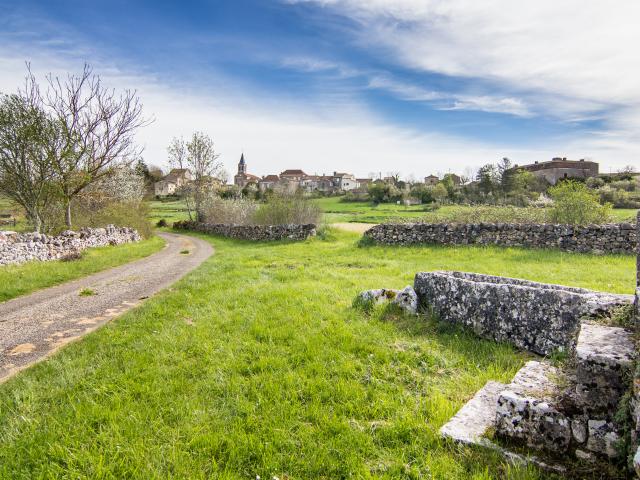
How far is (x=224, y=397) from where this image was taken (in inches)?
146

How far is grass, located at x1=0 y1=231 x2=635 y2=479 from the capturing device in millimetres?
2793

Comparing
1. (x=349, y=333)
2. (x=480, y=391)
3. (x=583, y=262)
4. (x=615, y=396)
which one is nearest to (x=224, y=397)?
(x=349, y=333)

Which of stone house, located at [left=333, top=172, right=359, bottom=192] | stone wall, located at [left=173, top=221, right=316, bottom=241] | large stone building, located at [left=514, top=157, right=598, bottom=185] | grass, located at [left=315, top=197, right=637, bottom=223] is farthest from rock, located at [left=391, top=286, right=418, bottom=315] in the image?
stone house, located at [left=333, top=172, right=359, bottom=192]

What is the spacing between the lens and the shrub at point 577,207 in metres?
16.3

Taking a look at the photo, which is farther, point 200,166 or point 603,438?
point 200,166

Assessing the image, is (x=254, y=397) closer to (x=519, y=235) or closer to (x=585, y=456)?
(x=585, y=456)

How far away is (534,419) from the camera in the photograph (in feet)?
8.55

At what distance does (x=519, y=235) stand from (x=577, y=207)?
3.53 m

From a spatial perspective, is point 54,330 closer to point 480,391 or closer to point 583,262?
point 480,391

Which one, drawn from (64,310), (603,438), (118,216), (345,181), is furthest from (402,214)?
(345,181)

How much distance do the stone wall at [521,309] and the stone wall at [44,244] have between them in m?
15.3

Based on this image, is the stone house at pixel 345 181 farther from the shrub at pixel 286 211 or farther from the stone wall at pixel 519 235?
the stone wall at pixel 519 235

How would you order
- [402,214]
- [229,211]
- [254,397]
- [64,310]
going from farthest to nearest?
[402,214]
[229,211]
[64,310]
[254,397]

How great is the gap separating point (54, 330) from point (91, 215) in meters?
21.6
